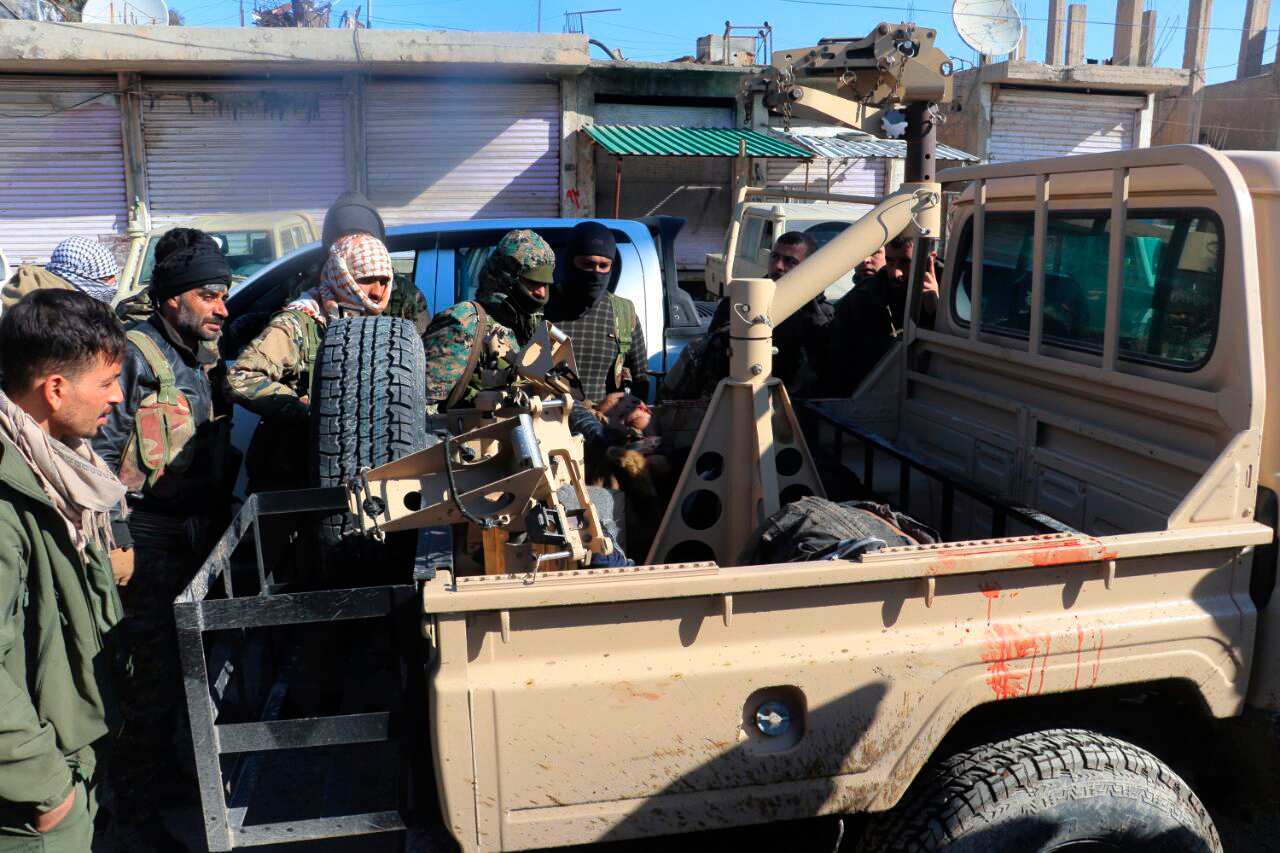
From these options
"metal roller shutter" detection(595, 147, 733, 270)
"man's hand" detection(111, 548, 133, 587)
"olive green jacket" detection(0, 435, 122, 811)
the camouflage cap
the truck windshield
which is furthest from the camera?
"metal roller shutter" detection(595, 147, 733, 270)

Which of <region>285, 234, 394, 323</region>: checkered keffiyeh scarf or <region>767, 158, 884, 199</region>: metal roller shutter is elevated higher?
<region>767, 158, 884, 199</region>: metal roller shutter

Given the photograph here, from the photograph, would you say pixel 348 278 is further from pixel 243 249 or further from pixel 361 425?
pixel 243 249

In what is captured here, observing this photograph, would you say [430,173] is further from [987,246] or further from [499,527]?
[499,527]

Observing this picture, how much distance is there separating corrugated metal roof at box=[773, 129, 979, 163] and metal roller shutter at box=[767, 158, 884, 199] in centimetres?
50

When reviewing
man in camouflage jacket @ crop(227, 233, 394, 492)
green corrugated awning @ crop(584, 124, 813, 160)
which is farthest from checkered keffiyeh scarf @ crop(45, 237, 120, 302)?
green corrugated awning @ crop(584, 124, 813, 160)

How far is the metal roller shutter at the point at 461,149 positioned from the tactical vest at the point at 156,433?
13.4m

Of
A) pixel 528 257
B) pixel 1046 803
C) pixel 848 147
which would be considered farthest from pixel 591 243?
pixel 848 147

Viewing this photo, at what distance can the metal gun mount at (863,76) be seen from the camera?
354 cm

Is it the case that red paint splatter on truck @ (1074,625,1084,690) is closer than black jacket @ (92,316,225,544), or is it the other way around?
red paint splatter on truck @ (1074,625,1084,690)

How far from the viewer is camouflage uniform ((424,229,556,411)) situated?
13.5 ft

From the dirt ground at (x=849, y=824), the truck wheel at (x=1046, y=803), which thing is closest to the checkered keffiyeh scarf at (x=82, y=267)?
the dirt ground at (x=849, y=824)

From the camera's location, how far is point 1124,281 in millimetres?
2998

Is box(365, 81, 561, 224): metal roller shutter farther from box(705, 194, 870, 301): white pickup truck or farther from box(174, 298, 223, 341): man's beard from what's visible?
box(174, 298, 223, 341): man's beard

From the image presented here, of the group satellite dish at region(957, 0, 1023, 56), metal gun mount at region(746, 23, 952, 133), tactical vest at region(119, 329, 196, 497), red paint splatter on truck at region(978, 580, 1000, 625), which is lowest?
red paint splatter on truck at region(978, 580, 1000, 625)
